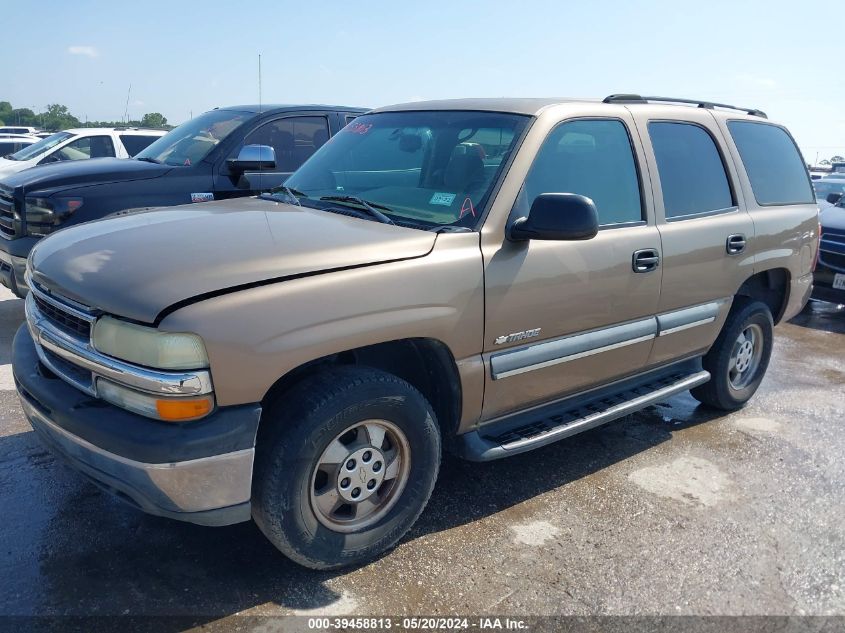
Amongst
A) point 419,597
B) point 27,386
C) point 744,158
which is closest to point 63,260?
point 27,386

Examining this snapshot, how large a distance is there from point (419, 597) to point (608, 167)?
2.34 meters

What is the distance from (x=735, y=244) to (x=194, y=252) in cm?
324

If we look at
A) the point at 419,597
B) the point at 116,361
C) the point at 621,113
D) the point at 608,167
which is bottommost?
the point at 419,597

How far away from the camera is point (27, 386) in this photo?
2854mm

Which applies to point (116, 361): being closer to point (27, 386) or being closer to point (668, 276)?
point (27, 386)

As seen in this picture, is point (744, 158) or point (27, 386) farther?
point (744, 158)

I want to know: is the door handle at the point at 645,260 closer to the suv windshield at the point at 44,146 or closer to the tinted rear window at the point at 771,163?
the tinted rear window at the point at 771,163

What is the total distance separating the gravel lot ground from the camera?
2.78 metres

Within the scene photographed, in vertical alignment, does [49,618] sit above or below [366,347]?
below

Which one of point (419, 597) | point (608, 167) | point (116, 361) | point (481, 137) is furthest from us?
point (608, 167)

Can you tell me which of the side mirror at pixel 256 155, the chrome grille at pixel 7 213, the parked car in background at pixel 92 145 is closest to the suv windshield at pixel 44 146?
the parked car in background at pixel 92 145

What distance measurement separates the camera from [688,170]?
13.8ft

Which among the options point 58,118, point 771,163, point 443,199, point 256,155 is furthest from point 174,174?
point 58,118

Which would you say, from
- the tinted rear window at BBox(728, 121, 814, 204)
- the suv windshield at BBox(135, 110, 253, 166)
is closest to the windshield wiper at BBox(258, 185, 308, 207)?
the suv windshield at BBox(135, 110, 253, 166)
